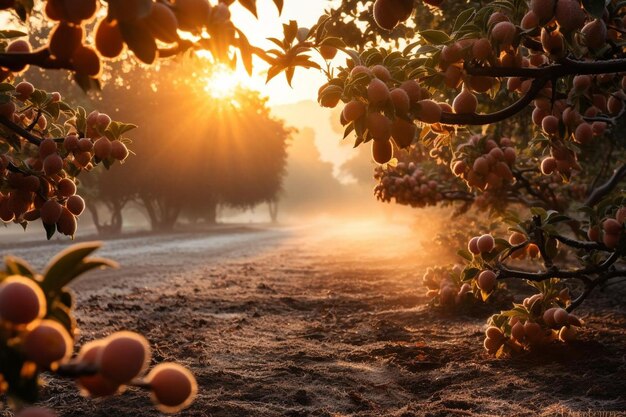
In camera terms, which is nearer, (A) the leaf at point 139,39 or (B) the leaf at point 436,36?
(A) the leaf at point 139,39

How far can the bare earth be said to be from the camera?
2.97 m

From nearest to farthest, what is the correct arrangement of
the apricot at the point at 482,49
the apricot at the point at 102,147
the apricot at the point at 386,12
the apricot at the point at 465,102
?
1. the apricot at the point at 386,12
2. the apricot at the point at 482,49
3. the apricot at the point at 465,102
4. the apricot at the point at 102,147

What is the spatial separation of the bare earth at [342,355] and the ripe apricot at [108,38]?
7.28 ft

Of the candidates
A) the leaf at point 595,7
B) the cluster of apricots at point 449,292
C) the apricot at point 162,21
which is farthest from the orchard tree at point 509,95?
the cluster of apricots at point 449,292

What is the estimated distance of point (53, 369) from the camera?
0.78 meters

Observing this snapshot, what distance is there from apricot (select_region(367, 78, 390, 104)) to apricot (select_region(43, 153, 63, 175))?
59.9 inches

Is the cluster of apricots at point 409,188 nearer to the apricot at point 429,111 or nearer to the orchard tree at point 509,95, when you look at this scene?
the orchard tree at point 509,95

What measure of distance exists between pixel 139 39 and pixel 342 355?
351 centimetres

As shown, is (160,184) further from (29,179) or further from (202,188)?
(29,179)

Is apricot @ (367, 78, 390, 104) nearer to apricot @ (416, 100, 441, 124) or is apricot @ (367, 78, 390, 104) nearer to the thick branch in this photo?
apricot @ (416, 100, 441, 124)

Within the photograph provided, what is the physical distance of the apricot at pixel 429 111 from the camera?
198cm

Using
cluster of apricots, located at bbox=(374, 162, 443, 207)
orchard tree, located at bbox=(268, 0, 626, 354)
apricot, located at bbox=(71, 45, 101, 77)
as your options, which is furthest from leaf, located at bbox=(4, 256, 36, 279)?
cluster of apricots, located at bbox=(374, 162, 443, 207)

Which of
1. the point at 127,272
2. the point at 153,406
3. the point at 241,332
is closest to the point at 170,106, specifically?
the point at 127,272

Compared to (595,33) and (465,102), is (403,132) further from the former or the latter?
(595,33)
